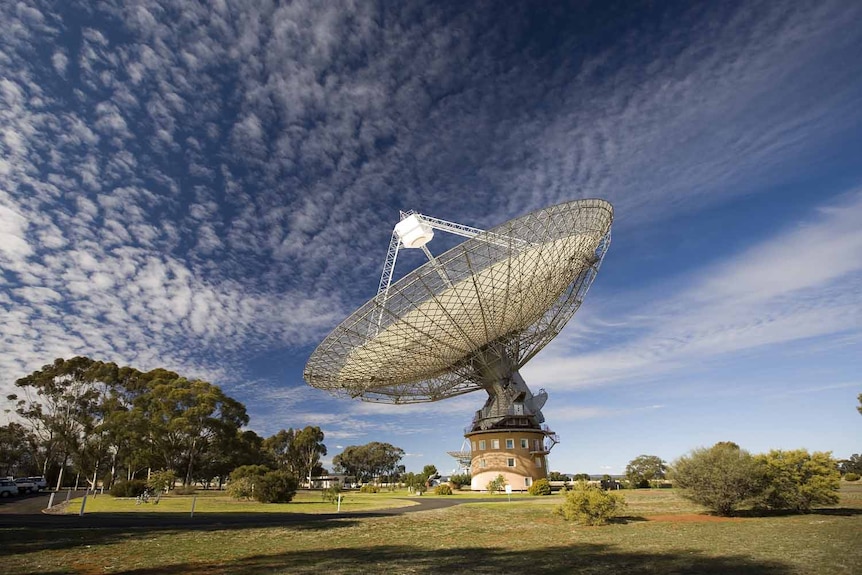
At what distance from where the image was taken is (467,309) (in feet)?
123

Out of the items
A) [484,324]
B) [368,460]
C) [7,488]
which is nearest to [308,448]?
[368,460]

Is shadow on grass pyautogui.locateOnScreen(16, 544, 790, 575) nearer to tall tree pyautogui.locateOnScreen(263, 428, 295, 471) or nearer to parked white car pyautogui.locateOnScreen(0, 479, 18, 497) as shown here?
parked white car pyautogui.locateOnScreen(0, 479, 18, 497)

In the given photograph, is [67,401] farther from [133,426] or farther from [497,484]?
[497,484]

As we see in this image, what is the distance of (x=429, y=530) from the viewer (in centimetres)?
1917

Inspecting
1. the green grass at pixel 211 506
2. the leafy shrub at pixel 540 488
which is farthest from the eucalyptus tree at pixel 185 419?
the leafy shrub at pixel 540 488

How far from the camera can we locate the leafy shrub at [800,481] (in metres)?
21.2

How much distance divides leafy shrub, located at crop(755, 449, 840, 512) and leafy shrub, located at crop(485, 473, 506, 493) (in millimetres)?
30924

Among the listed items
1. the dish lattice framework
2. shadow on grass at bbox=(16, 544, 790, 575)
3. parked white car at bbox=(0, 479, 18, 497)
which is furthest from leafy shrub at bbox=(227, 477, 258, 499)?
shadow on grass at bbox=(16, 544, 790, 575)

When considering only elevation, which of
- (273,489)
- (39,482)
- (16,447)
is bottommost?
(273,489)

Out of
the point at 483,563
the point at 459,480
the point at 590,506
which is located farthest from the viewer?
the point at 459,480

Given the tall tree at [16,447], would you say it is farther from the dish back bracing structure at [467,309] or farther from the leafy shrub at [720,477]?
the leafy shrub at [720,477]

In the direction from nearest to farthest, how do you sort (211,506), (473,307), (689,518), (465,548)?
(465,548), (689,518), (211,506), (473,307)

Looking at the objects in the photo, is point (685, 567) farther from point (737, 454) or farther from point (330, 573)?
point (737, 454)

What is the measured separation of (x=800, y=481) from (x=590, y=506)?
9802 millimetres
